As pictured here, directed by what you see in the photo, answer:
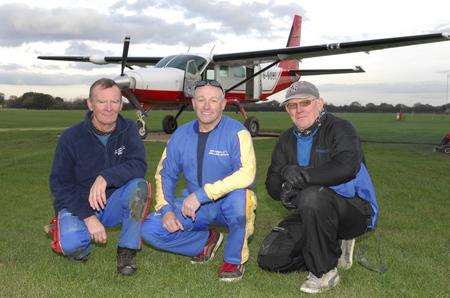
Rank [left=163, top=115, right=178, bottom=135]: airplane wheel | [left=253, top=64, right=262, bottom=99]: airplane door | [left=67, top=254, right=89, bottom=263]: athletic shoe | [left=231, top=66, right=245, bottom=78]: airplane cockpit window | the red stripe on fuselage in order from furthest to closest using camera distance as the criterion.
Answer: [left=253, top=64, right=262, bottom=99]: airplane door → [left=231, top=66, right=245, bottom=78]: airplane cockpit window → [left=163, top=115, right=178, bottom=135]: airplane wheel → the red stripe on fuselage → [left=67, top=254, right=89, bottom=263]: athletic shoe

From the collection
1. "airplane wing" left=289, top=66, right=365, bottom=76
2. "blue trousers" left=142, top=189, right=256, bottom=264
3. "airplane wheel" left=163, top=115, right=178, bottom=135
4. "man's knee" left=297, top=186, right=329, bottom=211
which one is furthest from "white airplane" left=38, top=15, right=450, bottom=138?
"man's knee" left=297, top=186, right=329, bottom=211

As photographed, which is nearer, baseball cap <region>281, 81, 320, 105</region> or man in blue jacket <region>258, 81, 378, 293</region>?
man in blue jacket <region>258, 81, 378, 293</region>

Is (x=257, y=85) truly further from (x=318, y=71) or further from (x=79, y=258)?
(x=79, y=258)

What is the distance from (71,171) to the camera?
4.22 m

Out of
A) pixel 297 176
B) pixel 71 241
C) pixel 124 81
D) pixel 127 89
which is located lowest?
pixel 71 241

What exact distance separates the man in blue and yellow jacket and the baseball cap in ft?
1.44

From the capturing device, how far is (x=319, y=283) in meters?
3.64

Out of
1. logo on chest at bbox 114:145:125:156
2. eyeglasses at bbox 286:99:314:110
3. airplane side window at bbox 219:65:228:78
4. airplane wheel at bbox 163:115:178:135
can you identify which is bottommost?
airplane wheel at bbox 163:115:178:135

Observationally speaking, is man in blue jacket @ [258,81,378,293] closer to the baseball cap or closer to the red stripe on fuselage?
the baseball cap

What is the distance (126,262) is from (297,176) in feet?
4.69

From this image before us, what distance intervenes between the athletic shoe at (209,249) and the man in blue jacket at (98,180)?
0.58m

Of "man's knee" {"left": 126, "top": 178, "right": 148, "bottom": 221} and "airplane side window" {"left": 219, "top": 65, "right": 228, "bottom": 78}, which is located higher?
"airplane side window" {"left": 219, "top": 65, "right": 228, "bottom": 78}

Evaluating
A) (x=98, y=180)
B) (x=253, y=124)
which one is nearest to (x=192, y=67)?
(x=253, y=124)

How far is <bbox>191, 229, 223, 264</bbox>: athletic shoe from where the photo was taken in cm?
441
